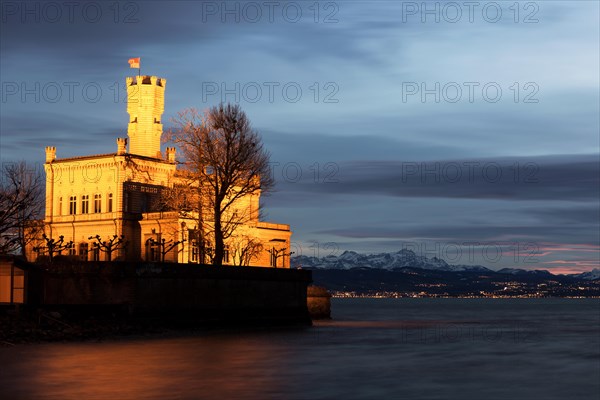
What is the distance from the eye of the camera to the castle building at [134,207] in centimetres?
9875

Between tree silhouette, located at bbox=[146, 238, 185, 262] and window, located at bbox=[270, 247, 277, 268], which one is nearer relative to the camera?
tree silhouette, located at bbox=[146, 238, 185, 262]

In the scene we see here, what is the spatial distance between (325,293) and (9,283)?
129 ft

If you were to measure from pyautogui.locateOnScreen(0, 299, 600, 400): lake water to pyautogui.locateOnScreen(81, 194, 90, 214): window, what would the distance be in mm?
43553

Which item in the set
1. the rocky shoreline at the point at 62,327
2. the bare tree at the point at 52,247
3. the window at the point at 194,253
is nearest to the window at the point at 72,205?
the bare tree at the point at 52,247

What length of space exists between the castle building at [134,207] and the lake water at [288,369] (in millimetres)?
33008

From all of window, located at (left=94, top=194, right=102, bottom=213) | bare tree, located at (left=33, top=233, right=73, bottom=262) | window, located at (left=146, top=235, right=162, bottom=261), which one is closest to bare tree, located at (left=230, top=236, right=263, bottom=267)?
window, located at (left=146, top=235, right=162, bottom=261)

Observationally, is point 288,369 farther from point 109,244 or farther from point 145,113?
point 145,113

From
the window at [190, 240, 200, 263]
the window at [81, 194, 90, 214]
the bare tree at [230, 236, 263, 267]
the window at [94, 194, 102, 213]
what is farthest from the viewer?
the window at [81, 194, 90, 214]

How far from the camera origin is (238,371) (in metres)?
43.4

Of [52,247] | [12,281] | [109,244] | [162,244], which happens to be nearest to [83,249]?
[109,244]

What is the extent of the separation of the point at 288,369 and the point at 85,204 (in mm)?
64647

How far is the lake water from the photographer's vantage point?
1460 inches

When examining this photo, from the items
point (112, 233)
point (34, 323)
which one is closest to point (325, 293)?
point (112, 233)

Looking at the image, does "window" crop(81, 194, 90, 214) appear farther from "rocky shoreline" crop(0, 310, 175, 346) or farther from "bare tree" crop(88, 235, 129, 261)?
"rocky shoreline" crop(0, 310, 175, 346)
